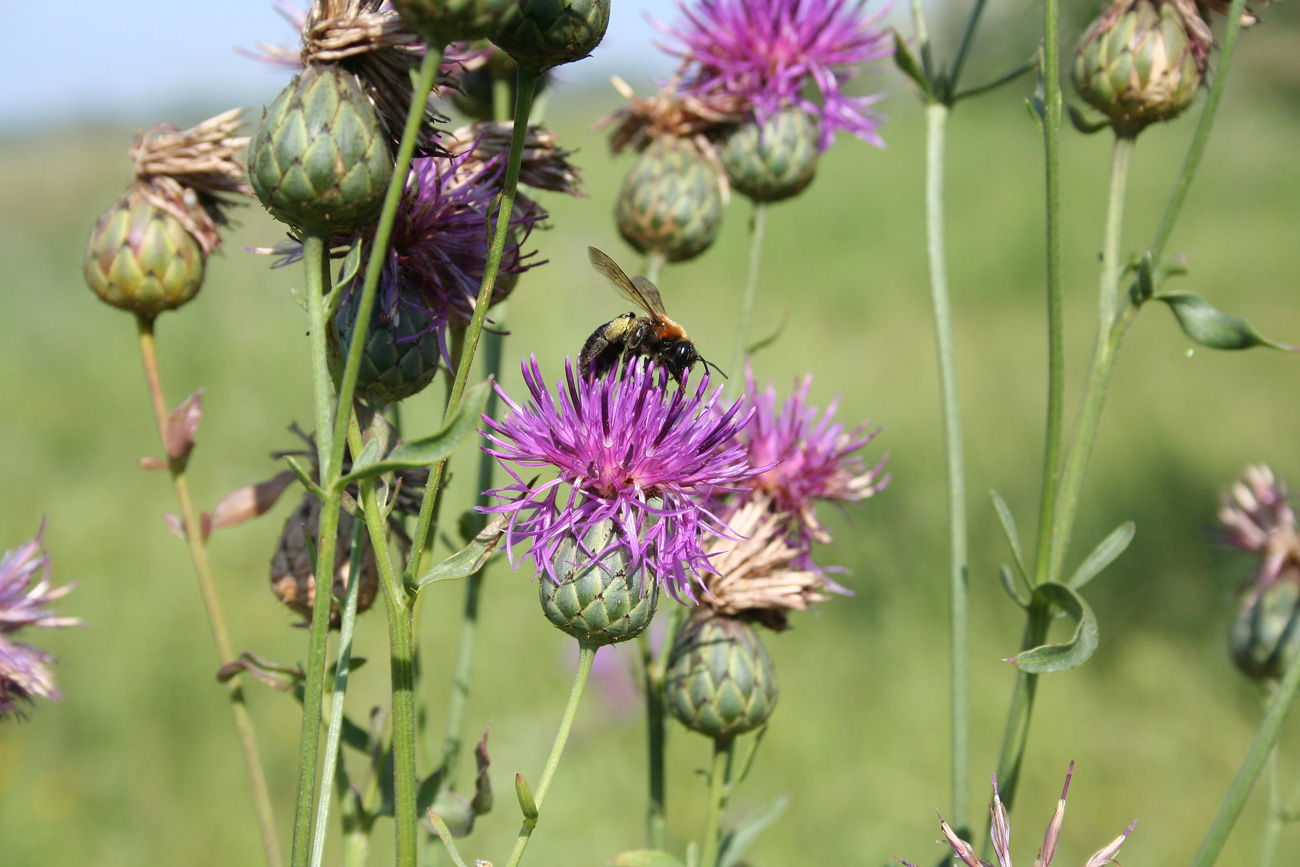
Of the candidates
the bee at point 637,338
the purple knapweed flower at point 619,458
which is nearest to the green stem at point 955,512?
the bee at point 637,338

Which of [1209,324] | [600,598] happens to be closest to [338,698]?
[600,598]

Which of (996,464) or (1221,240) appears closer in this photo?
(996,464)

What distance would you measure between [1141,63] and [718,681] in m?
1.59

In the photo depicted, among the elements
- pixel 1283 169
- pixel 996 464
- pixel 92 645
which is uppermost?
pixel 1283 169

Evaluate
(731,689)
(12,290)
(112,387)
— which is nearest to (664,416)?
(731,689)

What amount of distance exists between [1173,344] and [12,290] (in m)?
13.6

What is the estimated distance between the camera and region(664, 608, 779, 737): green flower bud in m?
2.06

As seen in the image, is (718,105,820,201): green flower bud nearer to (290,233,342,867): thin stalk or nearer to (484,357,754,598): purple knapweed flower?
(484,357,754,598): purple knapweed flower

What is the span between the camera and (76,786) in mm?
4988

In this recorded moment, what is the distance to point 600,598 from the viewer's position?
160cm

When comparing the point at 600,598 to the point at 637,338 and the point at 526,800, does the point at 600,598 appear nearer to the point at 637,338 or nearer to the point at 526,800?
the point at 526,800

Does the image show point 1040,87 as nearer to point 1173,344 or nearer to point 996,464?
point 996,464

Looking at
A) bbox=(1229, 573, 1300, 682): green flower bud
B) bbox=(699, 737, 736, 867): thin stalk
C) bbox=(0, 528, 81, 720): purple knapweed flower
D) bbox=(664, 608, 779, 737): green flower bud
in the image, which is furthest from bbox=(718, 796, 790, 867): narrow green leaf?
bbox=(1229, 573, 1300, 682): green flower bud

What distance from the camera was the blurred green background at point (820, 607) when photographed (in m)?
5.12
